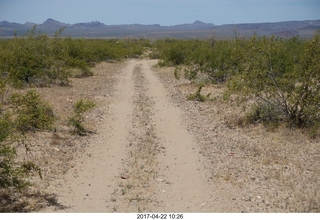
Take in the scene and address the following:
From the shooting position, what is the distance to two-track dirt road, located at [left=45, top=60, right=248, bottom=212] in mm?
6004

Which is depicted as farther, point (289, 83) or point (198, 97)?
point (198, 97)

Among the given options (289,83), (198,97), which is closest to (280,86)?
(289,83)

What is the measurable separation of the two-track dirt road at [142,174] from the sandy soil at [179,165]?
2 cm

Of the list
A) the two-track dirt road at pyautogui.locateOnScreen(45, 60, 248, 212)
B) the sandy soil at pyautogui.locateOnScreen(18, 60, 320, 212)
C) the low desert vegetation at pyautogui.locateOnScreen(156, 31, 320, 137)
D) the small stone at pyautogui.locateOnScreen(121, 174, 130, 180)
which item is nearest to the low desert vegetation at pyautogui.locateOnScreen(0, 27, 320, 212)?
the low desert vegetation at pyautogui.locateOnScreen(156, 31, 320, 137)

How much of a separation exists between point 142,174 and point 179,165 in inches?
38.7

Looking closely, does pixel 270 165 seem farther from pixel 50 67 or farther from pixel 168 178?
pixel 50 67

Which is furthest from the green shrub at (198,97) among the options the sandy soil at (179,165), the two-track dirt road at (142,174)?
the two-track dirt road at (142,174)

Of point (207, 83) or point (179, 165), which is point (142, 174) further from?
point (207, 83)

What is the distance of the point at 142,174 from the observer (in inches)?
290

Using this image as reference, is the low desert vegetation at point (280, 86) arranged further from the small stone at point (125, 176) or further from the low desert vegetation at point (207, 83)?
the small stone at point (125, 176)

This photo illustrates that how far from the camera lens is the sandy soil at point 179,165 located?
19.8 ft

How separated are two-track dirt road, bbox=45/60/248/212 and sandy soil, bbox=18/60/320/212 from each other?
0.06ft

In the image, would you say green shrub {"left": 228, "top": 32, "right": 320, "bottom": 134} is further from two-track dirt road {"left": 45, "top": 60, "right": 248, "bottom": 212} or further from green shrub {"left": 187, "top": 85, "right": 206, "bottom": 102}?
green shrub {"left": 187, "top": 85, "right": 206, "bottom": 102}
